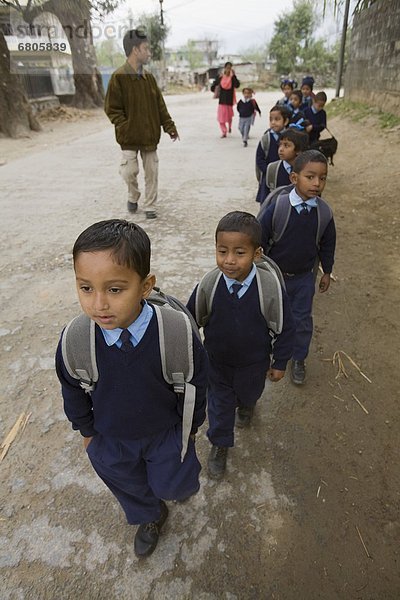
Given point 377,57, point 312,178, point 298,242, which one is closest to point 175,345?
point 298,242

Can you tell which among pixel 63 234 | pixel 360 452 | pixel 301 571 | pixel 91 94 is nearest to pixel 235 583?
pixel 301 571

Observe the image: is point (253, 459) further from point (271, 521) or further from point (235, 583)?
point (235, 583)

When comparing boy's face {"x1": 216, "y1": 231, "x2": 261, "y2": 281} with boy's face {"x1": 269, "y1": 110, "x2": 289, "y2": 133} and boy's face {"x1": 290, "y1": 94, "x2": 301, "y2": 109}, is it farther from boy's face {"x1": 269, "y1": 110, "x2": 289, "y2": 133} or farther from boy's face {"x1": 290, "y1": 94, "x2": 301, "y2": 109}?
boy's face {"x1": 290, "y1": 94, "x2": 301, "y2": 109}

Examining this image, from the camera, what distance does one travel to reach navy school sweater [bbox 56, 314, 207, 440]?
1.25 m

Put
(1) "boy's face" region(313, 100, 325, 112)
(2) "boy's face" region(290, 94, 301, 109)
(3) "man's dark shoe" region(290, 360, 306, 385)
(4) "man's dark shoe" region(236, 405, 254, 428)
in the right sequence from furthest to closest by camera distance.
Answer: (2) "boy's face" region(290, 94, 301, 109)
(1) "boy's face" region(313, 100, 325, 112)
(3) "man's dark shoe" region(290, 360, 306, 385)
(4) "man's dark shoe" region(236, 405, 254, 428)

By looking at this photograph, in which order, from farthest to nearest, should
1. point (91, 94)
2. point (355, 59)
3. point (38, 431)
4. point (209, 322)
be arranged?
point (91, 94)
point (355, 59)
point (38, 431)
point (209, 322)

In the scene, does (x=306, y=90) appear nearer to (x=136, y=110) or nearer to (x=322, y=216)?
(x=136, y=110)

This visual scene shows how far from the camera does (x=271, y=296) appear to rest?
175 centimetres

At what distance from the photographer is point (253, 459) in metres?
2.04

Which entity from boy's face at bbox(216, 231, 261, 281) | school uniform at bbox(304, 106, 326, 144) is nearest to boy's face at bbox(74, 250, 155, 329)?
boy's face at bbox(216, 231, 261, 281)

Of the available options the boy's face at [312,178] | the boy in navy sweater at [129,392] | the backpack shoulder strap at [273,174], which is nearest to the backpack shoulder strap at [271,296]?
the boy in navy sweater at [129,392]

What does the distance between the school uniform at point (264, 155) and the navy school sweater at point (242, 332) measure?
2390 millimetres

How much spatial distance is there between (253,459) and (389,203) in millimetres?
4925

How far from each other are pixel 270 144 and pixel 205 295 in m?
2.81
